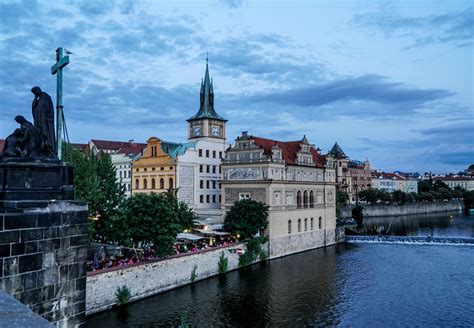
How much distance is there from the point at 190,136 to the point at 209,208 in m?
9.99

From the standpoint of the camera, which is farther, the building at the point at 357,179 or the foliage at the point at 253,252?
the building at the point at 357,179

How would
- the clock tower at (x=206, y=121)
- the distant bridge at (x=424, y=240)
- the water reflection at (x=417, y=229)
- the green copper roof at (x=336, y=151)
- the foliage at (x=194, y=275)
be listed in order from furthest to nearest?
the green copper roof at (x=336, y=151) → the water reflection at (x=417, y=229) → the clock tower at (x=206, y=121) → the distant bridge at (x=424, y=240) → the foliage at (x=194, y=275)

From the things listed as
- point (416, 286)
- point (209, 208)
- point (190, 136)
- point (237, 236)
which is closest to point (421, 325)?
point (416, 286)

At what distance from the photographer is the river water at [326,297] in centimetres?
2498

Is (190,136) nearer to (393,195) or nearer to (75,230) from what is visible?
(75,230)

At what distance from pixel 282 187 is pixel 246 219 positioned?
7.44 m

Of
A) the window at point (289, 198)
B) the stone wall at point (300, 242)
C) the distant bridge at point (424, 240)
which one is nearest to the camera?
the stone wall at point (300, 242)

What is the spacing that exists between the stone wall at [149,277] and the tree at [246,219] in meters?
3.57

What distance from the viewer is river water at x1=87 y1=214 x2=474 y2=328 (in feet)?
82.0

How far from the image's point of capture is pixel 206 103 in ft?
192

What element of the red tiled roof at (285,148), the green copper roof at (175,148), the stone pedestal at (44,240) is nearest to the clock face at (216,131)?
the green copper roof at (175,148)

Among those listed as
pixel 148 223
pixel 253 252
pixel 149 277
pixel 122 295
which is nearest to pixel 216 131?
pixel 253 252

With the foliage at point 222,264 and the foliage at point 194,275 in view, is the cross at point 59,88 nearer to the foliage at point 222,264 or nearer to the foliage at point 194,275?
the foliage at point 194,275

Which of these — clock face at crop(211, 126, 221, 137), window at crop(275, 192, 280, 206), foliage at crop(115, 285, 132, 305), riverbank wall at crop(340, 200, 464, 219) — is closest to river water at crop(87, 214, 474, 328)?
foliage at crop(115, 285, 132, 305)
